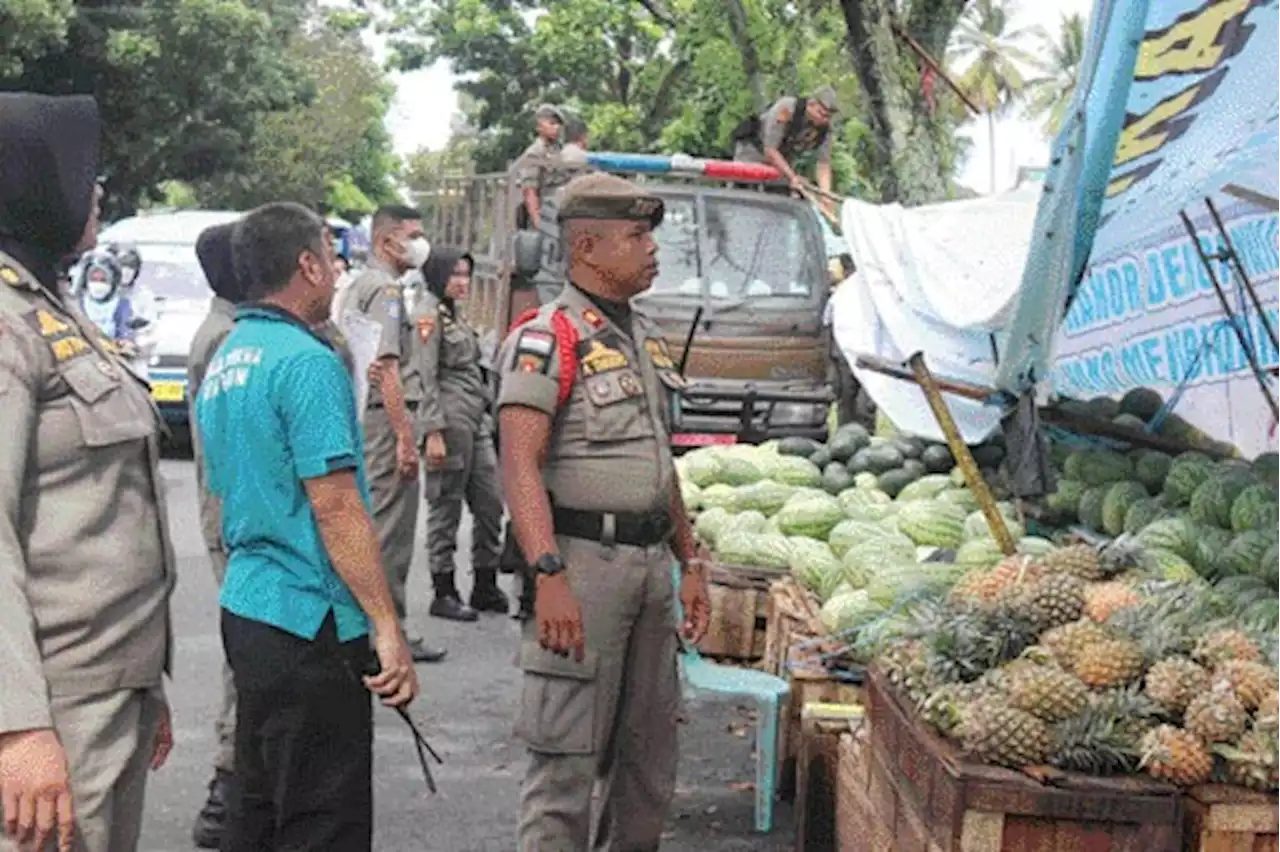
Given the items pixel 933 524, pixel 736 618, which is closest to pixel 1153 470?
pixel 933 524

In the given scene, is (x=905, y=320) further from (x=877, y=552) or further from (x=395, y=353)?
(x=395, y=353)

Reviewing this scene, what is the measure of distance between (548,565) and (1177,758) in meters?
1.61

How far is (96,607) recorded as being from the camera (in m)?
3.04

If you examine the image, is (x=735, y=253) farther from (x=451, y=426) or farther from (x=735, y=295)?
(x=451, y=426)

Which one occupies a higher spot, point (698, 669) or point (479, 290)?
point (479, 290)

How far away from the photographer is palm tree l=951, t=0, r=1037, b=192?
56344 mm

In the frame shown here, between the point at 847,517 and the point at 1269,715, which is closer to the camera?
the point at 1269,715

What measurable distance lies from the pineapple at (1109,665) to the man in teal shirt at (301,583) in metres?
1.67

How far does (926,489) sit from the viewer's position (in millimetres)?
8734

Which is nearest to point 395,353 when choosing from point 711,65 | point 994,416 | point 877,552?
point 877,552

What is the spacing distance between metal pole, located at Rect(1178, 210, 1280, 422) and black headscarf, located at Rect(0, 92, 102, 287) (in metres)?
5.98

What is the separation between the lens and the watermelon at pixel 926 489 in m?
8.70

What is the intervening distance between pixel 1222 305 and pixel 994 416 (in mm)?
1235

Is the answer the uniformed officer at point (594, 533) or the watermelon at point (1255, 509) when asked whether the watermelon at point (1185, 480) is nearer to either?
the watermelon at point (1255, 509)
